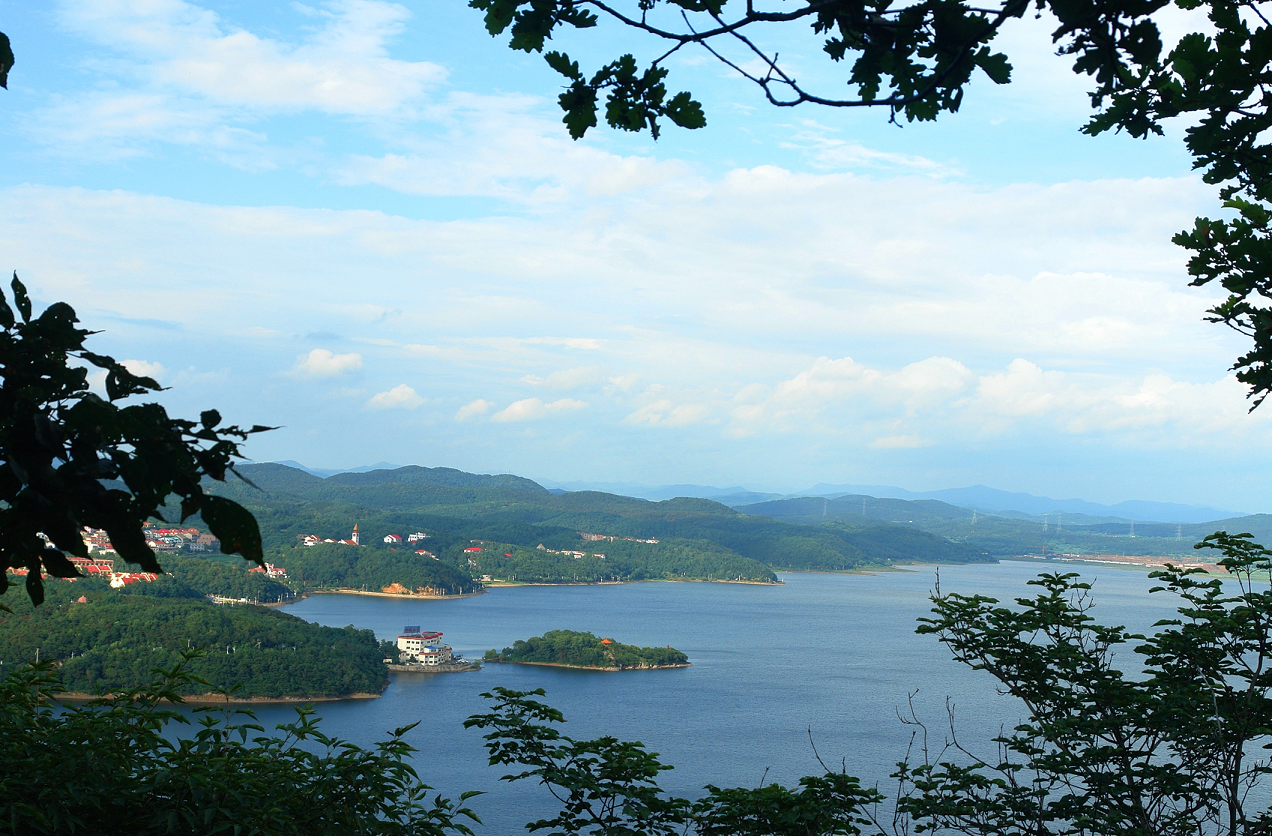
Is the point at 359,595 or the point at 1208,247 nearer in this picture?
the point at 1208,247

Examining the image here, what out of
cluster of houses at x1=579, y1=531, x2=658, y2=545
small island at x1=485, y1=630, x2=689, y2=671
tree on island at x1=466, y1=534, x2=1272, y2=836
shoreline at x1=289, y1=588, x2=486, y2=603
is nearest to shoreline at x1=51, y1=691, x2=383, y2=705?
small island at x1=485, y1=630, x2=689, y2=671

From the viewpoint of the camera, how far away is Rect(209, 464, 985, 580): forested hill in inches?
2744

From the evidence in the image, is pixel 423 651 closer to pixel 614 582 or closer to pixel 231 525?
pixel 231 525

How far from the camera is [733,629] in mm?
41125

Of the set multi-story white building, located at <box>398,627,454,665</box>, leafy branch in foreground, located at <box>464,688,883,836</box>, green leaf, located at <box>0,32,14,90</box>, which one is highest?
green leaf, located at <box>0,32,14,90</box>

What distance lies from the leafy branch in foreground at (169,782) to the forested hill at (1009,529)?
77657 mm

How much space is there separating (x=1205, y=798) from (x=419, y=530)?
73.6 meters

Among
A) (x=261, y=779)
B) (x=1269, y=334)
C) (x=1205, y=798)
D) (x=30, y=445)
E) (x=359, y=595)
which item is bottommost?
(x=359, y=595)

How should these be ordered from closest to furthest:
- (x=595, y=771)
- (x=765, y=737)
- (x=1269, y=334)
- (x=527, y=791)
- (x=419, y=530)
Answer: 1. (x=1269, y=334)
2. (x=595, y=771)
3. (x=527, y=791)
4. (x=765, y=737)
5. (x=419, y=530)

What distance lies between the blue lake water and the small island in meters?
0.74

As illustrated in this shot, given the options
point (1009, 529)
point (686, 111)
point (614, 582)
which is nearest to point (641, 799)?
point (686, 111)

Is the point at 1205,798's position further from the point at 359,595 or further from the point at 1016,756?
the point at 359,595

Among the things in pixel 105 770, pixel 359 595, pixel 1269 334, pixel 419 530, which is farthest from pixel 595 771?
pixel 419 530

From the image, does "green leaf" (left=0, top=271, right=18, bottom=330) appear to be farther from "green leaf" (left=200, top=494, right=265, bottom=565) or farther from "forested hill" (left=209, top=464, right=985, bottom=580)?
"forested hill" (left=209, top=464, right=985, bottom=580)
